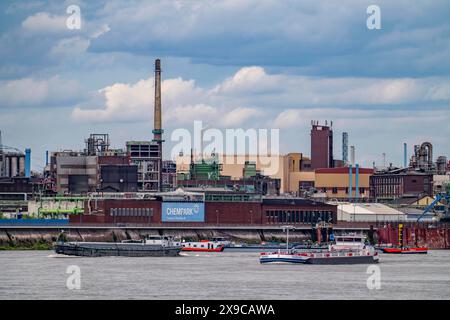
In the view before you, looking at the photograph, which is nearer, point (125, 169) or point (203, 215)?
point (203, 215)

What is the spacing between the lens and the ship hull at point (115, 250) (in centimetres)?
12244

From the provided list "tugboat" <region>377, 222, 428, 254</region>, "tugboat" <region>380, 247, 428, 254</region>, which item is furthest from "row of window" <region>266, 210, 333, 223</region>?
"tugboat" <region>380, 247, 428, 254</region>

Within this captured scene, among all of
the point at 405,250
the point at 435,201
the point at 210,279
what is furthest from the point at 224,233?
the point at 210,279

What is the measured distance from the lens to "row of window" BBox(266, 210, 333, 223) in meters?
162

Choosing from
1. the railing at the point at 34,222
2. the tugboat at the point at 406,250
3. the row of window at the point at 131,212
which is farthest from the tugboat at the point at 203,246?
the tugboat at the point at 406,250

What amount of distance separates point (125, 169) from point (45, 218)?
112 feet

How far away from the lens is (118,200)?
154250 millimetres

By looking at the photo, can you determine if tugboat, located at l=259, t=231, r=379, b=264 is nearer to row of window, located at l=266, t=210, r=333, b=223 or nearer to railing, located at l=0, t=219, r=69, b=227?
railing, located at l=0, t=219, r=69, b=227

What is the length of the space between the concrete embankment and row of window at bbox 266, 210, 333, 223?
8.90 feet
